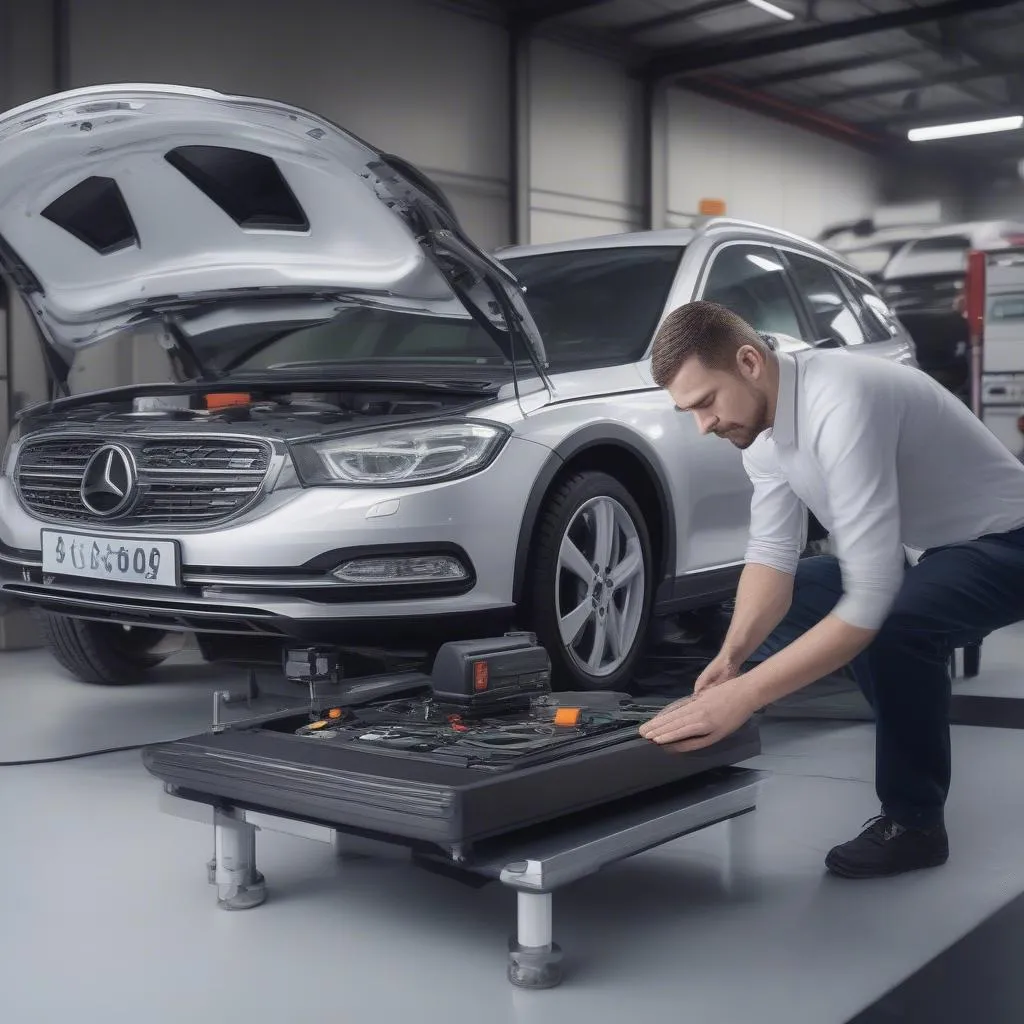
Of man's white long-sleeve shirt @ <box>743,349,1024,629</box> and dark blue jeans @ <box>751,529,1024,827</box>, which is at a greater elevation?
man's white long-sleeve shirt @ <box>743,349,1024,629</box>

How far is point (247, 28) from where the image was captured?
24.6 ft

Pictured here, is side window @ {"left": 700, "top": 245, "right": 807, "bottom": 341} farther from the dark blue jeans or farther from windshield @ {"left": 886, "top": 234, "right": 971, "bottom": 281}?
windshield @ {"left": 886, "top": 234, "right": 971, "bottom": 281}

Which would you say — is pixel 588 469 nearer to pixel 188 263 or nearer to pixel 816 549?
pixel 188 263

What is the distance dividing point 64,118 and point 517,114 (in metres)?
7.71

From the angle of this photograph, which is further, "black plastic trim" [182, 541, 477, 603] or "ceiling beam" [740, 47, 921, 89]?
"ceiling beam" [740, 47, 921, 89]

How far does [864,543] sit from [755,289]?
2.20 metres

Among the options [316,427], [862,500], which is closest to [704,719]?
[862,500]

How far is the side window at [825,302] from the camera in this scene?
4156 mm

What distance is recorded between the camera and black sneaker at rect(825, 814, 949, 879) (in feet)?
6.73

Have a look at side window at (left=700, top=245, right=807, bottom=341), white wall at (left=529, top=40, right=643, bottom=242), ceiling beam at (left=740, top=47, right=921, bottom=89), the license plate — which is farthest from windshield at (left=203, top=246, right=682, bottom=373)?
ceiling beam at (left=740, top=47, right=921, bottom=89)

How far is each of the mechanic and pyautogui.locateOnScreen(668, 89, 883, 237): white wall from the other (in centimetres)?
944

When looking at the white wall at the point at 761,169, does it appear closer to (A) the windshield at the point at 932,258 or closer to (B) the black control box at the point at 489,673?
(A) the windshield at the point at 932,258

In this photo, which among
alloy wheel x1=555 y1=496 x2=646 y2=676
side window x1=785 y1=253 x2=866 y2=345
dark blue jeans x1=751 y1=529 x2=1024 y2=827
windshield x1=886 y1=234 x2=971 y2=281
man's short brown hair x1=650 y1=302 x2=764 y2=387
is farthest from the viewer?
windshield x1=886 y1=234 x2=971 y2=281

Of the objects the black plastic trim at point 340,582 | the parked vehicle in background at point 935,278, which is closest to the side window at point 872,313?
the black plastic trim at point 340,582
